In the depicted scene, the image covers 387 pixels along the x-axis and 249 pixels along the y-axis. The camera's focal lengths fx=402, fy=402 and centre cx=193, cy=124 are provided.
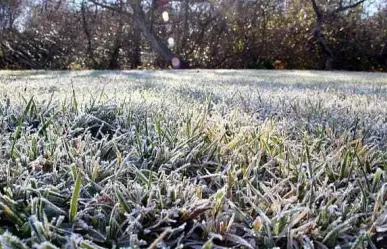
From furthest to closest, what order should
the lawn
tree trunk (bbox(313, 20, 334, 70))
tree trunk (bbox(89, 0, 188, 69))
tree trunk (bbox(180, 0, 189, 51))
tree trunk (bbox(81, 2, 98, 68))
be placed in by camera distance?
tree trunk (bbox(81, 2, 98, 68))
tree trunk (bbox(180, 0, 189, 51))
tree trunk (bbox(89, 0, 188, 69))
tree trunk (bbox(313, 20, 334, 70))
the lawn

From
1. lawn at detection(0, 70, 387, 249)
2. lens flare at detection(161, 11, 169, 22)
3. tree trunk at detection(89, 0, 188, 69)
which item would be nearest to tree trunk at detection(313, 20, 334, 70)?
tree trunk at detection(89, 0, 188, 69)

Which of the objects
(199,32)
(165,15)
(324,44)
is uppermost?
(165,15)

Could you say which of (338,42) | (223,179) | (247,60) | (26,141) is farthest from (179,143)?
(338,42)

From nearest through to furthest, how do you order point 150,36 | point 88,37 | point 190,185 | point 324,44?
1. point 190,185
2. point 324,44
3. point 150,36
4. point 88,37

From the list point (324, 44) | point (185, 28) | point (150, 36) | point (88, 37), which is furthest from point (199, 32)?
point (324, 44)

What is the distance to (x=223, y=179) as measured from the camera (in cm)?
98

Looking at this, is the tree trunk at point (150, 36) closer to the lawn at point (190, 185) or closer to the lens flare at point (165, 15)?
the lens flare at point (165, 15)

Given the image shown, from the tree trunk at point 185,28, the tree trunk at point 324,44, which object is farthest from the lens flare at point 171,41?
the tree trunk at point 324,44

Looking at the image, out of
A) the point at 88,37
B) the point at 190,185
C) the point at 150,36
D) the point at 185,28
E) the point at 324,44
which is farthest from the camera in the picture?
the point at 88,37

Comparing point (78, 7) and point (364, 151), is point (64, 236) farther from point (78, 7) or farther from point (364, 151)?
point (78, 7)

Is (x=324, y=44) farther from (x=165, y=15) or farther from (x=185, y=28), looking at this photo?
(x=165, y=15)

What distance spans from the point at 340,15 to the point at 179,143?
32.6 ft

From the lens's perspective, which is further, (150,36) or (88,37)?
(88,37)

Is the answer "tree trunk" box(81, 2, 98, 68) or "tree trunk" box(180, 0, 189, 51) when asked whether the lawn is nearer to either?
"tree trunk" box(180, 0, 189, 51)
